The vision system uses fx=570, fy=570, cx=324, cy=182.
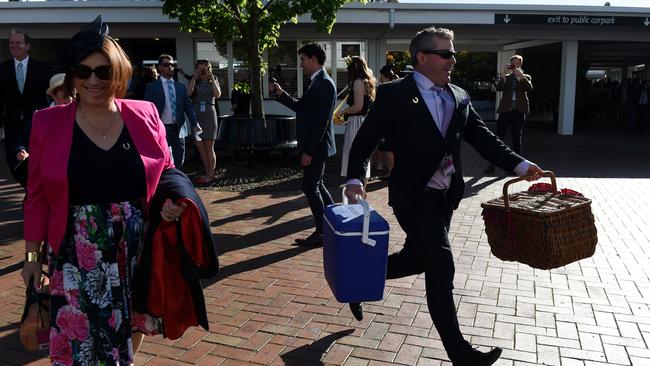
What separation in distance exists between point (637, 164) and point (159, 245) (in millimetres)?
12200

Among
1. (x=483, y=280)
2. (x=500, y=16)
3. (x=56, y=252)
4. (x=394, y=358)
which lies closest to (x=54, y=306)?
(x=56, y=252)

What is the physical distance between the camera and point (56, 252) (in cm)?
243

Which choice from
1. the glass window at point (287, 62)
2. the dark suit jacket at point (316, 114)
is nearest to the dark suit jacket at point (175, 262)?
the dark suit jacket at point (316, 114)

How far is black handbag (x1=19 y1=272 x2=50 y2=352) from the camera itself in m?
2.46

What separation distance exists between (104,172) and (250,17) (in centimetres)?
867

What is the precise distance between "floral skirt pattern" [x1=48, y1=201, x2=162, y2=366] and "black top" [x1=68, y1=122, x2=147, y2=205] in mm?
44

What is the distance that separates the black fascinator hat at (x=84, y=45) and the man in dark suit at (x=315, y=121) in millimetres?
3110

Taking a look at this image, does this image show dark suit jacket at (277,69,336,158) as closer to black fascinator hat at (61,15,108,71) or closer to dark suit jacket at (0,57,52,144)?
dark suit jacket at (0,57,52,144)

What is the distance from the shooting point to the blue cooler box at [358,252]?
3.20 m

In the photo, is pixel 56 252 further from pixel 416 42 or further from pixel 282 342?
pixel 416 42

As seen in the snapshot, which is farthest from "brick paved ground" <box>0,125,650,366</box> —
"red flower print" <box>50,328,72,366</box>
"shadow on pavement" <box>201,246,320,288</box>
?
"red flower print" <box>50,328,72,366</box>

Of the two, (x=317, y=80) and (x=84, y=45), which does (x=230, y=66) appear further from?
(x=84, y=45)

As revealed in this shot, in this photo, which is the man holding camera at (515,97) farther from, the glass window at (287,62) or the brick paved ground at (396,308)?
the glass window at (287,62)

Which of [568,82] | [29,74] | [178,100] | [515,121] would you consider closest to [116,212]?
[29,74]
